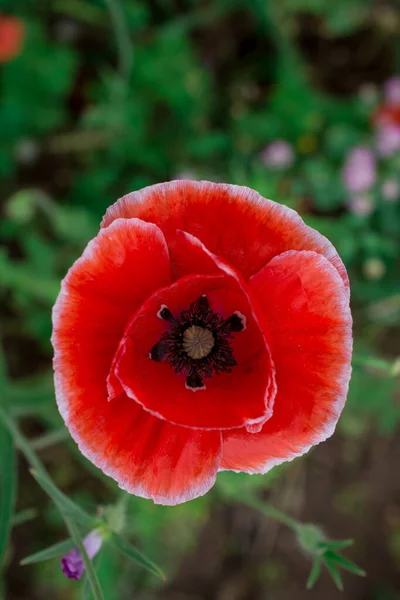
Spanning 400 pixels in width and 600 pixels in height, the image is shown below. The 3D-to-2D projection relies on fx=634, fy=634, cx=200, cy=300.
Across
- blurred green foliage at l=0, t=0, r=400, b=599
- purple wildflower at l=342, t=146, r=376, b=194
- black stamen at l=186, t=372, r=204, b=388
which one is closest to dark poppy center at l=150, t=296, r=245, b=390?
black stamen at l=186, t=372, r=204, b=388

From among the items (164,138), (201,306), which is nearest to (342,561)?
(201,306)

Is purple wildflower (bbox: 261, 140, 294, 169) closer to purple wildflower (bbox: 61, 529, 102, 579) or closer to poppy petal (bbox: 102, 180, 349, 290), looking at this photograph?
poppy petal (bbox: 102, 180, 349, 290)

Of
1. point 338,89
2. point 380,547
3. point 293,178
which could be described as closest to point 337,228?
point 293,178

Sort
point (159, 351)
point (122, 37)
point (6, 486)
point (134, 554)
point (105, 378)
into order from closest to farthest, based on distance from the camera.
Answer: point (105, 378) → point (134, 554) → point (159, 351) → point (6, 486) → point (122, 37)

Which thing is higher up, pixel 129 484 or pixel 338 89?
pixel 338 89

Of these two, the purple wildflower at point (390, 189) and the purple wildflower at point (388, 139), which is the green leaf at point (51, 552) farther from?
the purple wildflower at point (388, 139)

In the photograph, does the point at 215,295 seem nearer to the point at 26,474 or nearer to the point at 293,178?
the point at 293,178

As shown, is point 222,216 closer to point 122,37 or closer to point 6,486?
point 6,486
